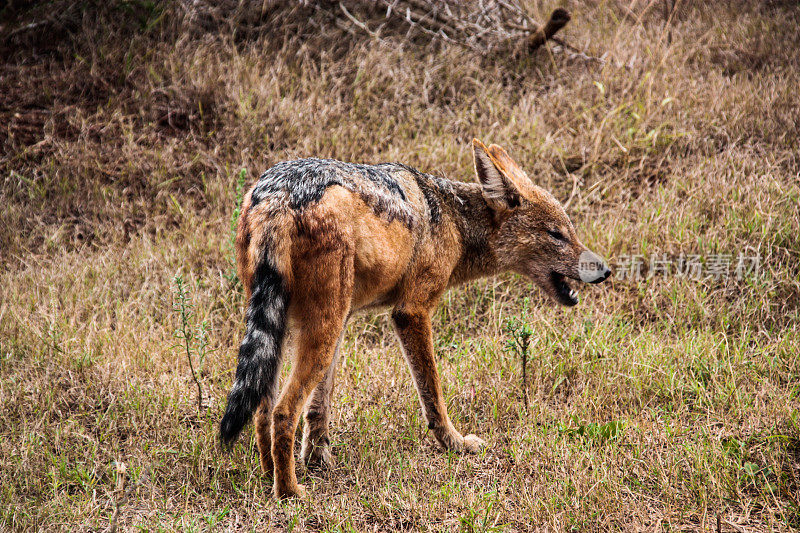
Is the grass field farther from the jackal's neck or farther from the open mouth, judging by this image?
the jackal's neck

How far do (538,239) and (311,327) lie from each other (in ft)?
6.20

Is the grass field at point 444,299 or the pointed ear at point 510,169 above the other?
the pointed ear at point 510,169

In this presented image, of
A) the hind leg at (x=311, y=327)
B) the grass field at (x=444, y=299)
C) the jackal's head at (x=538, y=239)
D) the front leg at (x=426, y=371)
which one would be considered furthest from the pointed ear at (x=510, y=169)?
the hind leg at (x=311, y=327)

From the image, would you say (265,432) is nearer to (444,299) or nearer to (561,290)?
(561,290)

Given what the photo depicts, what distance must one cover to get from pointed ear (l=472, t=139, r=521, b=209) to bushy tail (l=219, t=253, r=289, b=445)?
5.66 feet

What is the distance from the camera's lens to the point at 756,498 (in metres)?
3.72

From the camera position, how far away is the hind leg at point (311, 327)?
3.44 metres

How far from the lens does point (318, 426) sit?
418cm

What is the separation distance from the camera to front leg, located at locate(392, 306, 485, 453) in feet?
13.3

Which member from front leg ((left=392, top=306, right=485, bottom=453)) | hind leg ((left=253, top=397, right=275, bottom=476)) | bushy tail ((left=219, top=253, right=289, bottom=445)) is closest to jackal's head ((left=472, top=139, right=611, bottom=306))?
front leg ((left=392, top=306, right=485, bottom=453))

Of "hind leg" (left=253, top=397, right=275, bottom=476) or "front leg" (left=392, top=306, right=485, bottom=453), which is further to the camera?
"front leg" (left=392, top=306, right=485, bottom=453)

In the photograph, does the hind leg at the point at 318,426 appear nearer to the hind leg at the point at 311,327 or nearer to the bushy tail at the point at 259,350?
the hind leg at the point at 311,327

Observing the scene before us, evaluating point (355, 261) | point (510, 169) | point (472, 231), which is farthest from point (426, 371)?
point (510, 169)

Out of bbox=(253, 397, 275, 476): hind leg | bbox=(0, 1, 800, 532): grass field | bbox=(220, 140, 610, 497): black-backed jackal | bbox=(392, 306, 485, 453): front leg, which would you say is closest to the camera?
bbox=(220, 140, 610, 497): black-backed jackal
